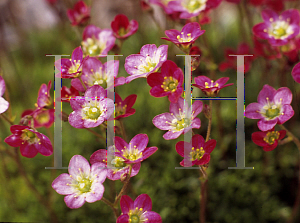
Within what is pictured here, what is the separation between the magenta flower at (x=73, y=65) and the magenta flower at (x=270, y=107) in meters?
0.56

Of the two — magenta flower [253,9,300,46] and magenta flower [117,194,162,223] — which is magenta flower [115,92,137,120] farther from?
magenta flower [253,9,300,46]

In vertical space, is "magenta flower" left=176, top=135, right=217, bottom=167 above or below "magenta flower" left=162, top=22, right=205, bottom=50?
below

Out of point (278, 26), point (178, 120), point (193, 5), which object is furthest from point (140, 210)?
point (278, 26)

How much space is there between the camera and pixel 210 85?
37.4 inches

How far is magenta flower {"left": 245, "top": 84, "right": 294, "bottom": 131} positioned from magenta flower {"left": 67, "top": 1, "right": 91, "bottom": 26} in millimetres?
828

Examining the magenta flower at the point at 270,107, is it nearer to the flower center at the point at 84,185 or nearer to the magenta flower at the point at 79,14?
the flower center at the point at 84,185

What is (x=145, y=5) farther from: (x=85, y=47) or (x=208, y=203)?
(x=208, y=203)

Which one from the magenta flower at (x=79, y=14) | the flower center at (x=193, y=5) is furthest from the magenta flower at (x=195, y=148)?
the magenta flower at (x=79, y=14)

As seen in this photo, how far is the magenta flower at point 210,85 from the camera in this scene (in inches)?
34.7

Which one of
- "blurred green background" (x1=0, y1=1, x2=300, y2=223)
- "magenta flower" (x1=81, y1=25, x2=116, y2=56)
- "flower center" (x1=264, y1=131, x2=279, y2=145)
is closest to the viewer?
"flower center" (x1=264, y1=131, x2=279, y2=145)

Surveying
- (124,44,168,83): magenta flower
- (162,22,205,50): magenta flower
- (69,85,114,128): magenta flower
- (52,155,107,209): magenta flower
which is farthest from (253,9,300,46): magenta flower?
(52,155,107,209): magenta flower

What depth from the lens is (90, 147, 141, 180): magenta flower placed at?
2.83ft

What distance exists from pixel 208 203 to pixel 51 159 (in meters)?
0.93

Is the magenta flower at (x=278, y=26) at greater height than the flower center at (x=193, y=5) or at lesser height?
lesser
